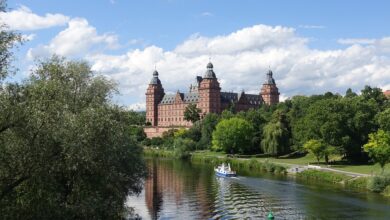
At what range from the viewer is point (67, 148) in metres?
19.4

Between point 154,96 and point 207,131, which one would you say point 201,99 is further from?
point 207,131

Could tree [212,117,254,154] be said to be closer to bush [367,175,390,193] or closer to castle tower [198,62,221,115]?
bush [367,175,390,193]

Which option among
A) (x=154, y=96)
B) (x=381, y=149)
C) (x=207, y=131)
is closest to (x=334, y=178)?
(x=381, y=149)

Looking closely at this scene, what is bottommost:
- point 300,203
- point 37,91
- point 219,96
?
point 300,203

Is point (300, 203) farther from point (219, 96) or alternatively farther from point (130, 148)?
point (219, 96)

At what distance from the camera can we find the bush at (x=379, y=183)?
48688mm

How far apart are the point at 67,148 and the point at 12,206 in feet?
10.0

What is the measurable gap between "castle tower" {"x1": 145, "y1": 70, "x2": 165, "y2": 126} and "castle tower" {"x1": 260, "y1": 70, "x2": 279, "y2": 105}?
34.6 m

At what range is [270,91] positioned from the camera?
175250 mm

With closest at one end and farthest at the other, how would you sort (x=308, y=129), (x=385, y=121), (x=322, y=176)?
(x=322, y=176)
(x=385, y=121)
(x=308, y=129)

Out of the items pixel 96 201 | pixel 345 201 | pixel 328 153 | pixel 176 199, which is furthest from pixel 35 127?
pixel 328 153

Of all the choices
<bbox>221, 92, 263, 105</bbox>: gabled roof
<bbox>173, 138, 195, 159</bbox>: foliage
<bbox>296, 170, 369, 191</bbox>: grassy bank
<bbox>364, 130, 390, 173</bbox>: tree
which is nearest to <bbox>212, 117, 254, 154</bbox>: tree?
<bbox>173, 138, 195, 159</bbox>: foliage

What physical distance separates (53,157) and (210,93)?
141101 millimetres

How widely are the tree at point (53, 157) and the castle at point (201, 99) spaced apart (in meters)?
134
